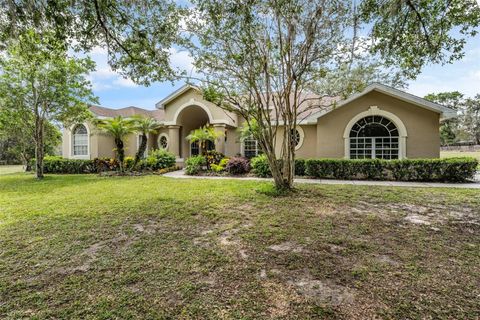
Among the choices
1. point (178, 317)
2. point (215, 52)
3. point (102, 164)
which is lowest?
point (178, 317)

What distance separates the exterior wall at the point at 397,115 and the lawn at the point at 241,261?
25.4ft

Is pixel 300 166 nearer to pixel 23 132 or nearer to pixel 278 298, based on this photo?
pixel 278 298

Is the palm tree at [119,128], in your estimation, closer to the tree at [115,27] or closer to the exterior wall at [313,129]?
the exterior wall at [313,129]

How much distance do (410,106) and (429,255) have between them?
13.0m

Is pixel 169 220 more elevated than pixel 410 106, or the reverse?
pixel 410 106

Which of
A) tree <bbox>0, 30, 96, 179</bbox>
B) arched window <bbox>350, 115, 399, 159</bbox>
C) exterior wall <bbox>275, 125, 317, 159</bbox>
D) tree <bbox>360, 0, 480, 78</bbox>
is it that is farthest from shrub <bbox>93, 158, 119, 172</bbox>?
tree <bbox>360, 0, 480, 78</bbox>

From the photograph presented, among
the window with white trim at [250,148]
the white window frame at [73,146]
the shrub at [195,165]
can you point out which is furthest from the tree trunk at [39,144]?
the window with white trim at [250,148]

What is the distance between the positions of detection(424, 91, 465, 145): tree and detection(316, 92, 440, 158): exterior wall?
161 ft

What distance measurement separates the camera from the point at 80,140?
69.2ft

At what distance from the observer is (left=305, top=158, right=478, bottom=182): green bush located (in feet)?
37.2

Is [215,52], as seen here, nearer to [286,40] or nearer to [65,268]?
[286,40]

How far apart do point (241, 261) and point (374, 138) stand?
14233 millimetres

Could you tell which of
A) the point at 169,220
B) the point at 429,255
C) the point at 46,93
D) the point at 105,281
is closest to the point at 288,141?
the point at 169,220

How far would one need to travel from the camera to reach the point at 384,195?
8.61 m
